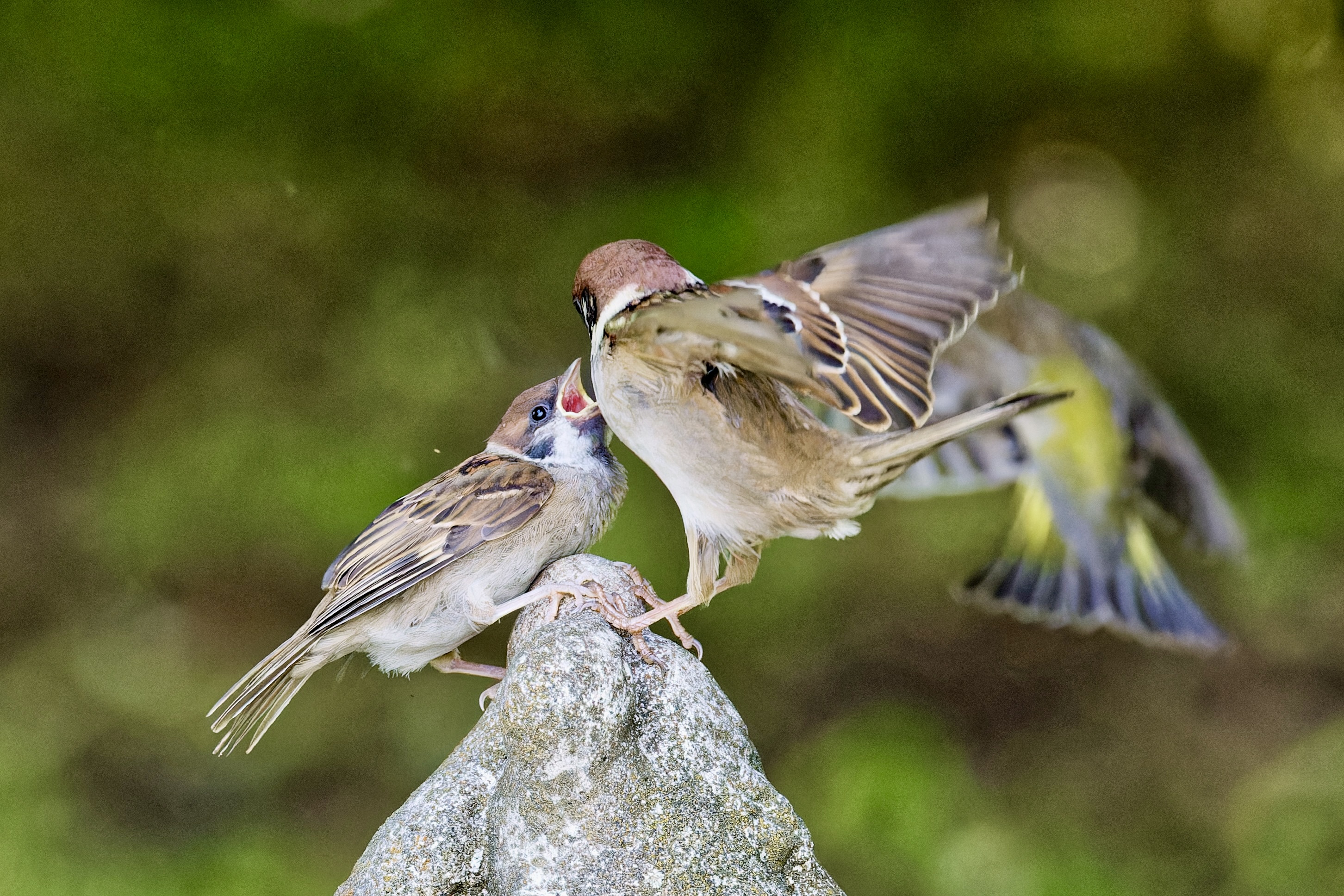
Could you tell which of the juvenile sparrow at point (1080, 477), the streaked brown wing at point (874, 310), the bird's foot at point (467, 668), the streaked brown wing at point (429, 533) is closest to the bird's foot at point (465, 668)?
the bird's foot at point (467, 668)

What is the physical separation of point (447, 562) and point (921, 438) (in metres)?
0.83

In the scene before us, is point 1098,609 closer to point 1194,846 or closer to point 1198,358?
point 1198,358

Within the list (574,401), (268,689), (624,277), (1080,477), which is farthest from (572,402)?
(1080,477)

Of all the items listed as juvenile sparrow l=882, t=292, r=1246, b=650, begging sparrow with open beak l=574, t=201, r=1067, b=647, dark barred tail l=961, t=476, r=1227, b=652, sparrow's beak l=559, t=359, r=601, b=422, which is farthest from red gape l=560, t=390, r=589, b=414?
dark barred tail l=961, t=476, r=1227, b=652

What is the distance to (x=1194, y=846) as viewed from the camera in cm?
343

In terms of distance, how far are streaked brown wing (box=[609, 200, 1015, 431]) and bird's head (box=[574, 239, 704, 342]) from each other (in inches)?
4.2

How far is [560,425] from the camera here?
229 cm

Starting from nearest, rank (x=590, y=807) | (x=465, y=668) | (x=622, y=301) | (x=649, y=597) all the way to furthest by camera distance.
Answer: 1. (x=590, y=807)
2. (x=622, y=301)
3. (x=649, y=597)
4. (x=465, y=668)

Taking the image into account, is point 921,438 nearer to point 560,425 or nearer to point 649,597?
point 649,597

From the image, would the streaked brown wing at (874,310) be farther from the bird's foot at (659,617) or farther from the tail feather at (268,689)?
the tail feather at (268,689)

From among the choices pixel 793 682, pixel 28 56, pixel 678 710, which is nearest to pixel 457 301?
pixel 28 56

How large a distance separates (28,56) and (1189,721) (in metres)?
3.57

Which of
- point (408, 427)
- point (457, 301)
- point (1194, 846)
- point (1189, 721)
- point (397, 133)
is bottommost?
point (1194, 846)

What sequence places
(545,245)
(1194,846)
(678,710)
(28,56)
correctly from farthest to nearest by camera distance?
(1194,846), (545,245), (28,56), (678,710)
